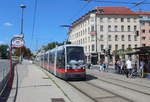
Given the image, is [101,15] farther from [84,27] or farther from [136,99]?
[136,99]

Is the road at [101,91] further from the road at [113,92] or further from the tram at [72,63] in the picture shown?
the tram at [72,63]

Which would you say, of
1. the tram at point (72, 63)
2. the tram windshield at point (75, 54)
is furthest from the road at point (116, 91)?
the tram windshield at point (75, 54)

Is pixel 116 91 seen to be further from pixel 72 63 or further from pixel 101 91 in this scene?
pixel 72 63

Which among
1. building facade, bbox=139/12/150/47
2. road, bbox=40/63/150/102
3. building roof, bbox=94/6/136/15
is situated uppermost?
building roof, bbox=94/6/136/15

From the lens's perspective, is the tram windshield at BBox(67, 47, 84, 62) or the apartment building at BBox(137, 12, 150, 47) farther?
the apartment building at BBox(137, 12, 150, 47)

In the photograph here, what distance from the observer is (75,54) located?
22.7 m

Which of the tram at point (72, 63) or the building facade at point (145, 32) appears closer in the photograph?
the tram at point (72, 63)

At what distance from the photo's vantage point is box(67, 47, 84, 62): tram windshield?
73.6 feet

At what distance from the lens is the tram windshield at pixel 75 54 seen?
73.6 feet

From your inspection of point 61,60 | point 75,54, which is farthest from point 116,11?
point 75,54

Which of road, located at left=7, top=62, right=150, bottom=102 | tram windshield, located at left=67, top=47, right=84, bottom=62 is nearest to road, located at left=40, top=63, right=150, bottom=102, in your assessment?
road, located at left=7, top=62, right=150, bottom=102

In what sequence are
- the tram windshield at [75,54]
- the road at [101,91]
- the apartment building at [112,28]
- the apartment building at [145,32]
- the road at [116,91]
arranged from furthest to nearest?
the apartment building at [145,32] → the apartment building at [112,28] → the tram windshield at [75,54] → the road at [101,91] → the road at [116,91]

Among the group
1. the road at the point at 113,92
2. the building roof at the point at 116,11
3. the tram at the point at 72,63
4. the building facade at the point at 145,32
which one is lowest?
the road at the point at 113,92

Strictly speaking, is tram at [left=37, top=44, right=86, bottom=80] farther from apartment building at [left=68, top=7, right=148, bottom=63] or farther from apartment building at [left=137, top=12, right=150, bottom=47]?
apartment building at [left=137, top=12, right=150, bottom=47]
